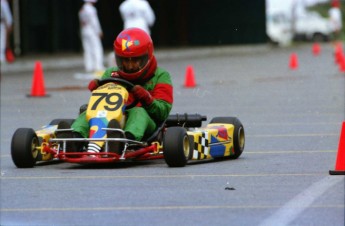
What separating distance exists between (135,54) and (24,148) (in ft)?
5.02

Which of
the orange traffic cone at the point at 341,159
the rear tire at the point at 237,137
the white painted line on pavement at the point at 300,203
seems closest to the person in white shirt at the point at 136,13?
the rear tire at the point at 237,137

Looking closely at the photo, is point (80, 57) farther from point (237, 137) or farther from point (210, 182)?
point (210, 182)

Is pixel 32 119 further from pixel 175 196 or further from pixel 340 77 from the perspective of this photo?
pixel 340 77

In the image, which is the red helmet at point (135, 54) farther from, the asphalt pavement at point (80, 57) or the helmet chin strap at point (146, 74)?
the asphalt pavement at point (80, 57)

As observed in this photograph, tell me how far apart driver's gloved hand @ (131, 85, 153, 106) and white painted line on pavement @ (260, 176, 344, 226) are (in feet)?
6.86

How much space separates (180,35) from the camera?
5256 cm

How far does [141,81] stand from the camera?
39.5ft

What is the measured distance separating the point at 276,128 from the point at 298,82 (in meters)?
11.9

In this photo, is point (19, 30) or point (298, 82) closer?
point (298, 82)

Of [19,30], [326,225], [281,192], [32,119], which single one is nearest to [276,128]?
[32,119]

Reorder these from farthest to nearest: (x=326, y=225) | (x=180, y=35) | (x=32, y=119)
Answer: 1. (x=180, y=35)
2. (x=32, y=119)
3. (x=326, y=225)

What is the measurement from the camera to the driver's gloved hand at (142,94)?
1148 centimetres

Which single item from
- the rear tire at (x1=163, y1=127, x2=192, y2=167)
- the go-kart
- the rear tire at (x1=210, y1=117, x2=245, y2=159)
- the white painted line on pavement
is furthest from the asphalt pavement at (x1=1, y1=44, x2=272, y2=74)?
the white painted line on pavement

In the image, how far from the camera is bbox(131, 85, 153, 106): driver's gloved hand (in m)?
11.5
